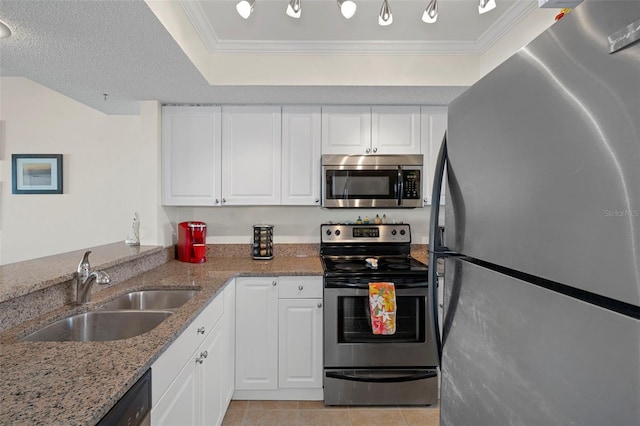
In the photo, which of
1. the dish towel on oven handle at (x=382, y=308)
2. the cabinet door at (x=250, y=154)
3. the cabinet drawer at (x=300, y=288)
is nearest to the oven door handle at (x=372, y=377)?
the dish towel on oven handle at (x=382, y=308)

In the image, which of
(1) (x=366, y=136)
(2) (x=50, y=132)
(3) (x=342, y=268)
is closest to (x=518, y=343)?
Answer: (3) (x=342, y=268)

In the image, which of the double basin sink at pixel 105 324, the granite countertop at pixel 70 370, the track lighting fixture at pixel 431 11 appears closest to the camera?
the granite countertop at pixel 70 370

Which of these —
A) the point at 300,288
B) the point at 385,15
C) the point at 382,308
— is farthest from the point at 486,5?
the point at 300,288

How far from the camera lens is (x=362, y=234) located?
293 cm

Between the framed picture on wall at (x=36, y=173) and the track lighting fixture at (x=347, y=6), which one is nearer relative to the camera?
the track lighting fixture at (x=347, y=6)

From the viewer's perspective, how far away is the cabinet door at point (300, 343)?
2.40 metres

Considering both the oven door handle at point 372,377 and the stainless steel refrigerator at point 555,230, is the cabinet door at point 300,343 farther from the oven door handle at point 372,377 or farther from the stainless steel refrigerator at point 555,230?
the stainless steel refrigerator at point 555,230

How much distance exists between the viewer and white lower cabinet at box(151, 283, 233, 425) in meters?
1.21

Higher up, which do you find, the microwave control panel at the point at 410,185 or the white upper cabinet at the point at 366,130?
the white upper cabinet at the point at 366,130

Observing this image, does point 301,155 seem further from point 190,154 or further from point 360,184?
point 190,154

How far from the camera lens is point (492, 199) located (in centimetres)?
75

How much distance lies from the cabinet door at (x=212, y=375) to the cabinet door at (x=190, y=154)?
119 centimetres

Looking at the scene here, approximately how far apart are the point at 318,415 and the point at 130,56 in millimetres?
2510

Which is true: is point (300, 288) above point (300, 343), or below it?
above
